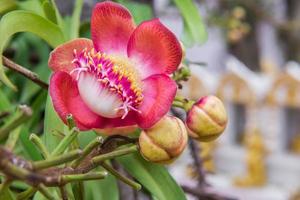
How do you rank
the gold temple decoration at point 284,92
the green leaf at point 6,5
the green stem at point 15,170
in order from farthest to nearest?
the gold temple decoration at point 284,92
the green leaf at point 6,5
the green stem at point 15,170

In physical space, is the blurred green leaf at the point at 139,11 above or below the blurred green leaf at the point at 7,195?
above

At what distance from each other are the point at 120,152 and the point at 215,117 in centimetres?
4

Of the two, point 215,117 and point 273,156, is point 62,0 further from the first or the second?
point 273,156

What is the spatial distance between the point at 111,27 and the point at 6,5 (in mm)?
72

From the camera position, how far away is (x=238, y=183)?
1.77 m

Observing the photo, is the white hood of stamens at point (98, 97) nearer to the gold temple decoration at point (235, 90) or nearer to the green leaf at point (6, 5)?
the green leaf at point (6, 5)

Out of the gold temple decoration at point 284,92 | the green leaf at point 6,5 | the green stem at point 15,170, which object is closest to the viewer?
the green stem at point 15,170

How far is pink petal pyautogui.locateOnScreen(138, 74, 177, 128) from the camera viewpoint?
0.16 metres

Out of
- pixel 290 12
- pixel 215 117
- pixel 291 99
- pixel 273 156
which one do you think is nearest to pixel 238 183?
pixel 273 156

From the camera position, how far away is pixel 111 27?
17 centimetres

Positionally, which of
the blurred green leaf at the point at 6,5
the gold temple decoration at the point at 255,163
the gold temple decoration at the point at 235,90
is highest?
the blurred green leaf at the point at 6,5

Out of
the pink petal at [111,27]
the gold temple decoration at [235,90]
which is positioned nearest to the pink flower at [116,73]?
the pink petal at [111,27]

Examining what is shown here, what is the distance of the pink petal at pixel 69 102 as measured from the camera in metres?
0.16

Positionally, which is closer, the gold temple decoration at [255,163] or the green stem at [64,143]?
the green stem at [64,143]
